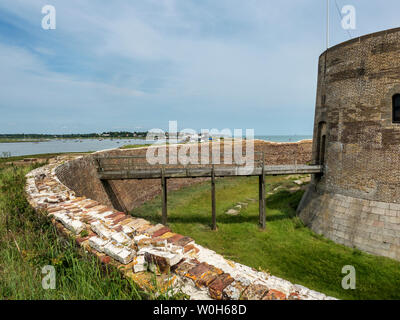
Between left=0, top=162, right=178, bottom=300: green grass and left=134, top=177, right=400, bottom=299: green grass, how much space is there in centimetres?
373

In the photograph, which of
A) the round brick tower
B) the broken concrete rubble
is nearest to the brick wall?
the round brick tower

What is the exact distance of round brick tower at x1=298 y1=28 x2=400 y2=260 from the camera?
28.1ft

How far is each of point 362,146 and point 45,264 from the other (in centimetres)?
1121

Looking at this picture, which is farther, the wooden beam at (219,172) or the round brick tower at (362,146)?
the wooden beam at (219,172)

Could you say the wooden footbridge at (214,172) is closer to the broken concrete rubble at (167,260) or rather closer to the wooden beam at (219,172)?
the wooden beam at (219,172)

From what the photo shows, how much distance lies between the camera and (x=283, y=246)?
963cm

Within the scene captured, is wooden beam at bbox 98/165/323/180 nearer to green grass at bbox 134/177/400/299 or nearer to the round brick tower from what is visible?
the round brick tower

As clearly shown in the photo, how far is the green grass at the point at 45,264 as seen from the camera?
241cm

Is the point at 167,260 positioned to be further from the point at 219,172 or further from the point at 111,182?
the point at 111,182

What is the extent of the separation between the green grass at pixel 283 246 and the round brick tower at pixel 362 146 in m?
0.90

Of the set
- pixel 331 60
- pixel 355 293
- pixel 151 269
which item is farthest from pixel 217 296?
pixel 331 60

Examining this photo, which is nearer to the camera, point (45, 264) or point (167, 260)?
point (167, 260)

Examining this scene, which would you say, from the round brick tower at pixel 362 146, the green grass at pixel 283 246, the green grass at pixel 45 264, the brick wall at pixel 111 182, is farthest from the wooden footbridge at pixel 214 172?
the green grass at pixel 45 264

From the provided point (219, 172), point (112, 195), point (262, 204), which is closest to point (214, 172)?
point (219, 172)
